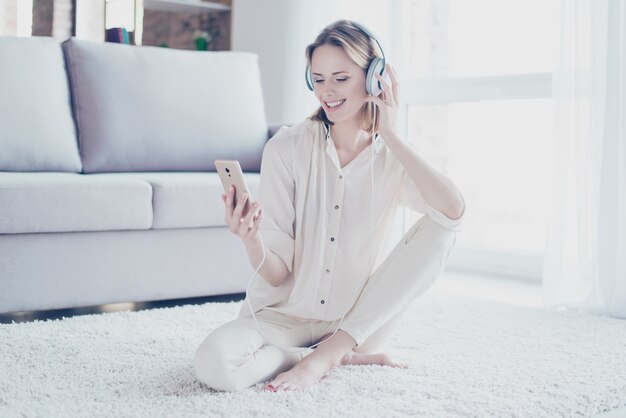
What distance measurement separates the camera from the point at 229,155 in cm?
334

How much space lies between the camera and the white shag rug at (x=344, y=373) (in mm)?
1573

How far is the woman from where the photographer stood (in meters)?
Answer: 1.82

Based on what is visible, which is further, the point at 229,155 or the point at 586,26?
the point at 229,155

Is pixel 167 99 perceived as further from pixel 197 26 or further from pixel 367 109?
pixel 197 26

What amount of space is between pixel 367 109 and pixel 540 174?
7.07 ft

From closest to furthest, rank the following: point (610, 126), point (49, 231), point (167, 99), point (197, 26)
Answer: point (49, 231) → point (610, 126) → point (167, 99) → point (197, 26)

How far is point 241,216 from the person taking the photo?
1.64 meters

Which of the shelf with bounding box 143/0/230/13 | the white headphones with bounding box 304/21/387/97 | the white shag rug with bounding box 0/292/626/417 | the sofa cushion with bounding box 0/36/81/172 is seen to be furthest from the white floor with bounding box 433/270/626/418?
the shelf with bounding box 143/0/230/13

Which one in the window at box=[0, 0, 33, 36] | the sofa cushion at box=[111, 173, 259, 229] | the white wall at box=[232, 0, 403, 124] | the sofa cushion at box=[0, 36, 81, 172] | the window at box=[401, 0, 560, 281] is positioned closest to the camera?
the sofa cushion at box=[111, 173, 259, 229]

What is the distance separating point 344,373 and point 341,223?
0.36 metres

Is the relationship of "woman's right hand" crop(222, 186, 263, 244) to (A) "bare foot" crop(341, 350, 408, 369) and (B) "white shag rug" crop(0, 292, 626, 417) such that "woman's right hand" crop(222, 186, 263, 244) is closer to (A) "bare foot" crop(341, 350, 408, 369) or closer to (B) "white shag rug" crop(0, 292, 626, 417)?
(B) "white shag rug" crop(0, 292, 626, 417)

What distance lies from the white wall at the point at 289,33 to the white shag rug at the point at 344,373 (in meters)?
2.03

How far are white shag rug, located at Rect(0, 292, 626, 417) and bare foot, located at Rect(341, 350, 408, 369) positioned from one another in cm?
3

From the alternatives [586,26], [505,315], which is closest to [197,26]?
[586,26]
